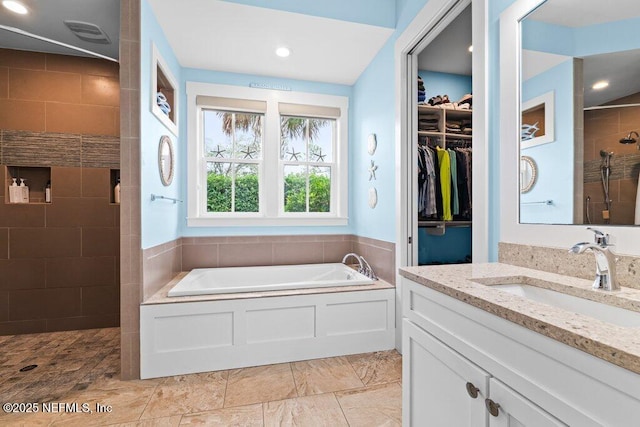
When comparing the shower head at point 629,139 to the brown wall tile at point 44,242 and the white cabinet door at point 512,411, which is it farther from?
the brown wall tile at point 44,242

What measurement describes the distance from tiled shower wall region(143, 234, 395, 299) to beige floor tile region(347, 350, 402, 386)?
1.97ft

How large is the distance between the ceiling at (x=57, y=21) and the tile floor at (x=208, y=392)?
2.17m

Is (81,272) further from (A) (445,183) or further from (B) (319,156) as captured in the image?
(A) (445,183)

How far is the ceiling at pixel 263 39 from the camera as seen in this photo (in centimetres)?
224

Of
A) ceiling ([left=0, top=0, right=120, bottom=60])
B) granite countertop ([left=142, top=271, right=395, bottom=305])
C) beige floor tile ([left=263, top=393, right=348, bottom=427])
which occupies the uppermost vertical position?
ceiling ([left=0, top=0, right=120, bottom=60])

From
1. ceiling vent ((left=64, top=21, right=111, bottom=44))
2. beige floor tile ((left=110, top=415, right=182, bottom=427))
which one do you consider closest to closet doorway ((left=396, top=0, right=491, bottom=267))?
beige floor tile ((left=110, top=415, right=182, bottom=427))

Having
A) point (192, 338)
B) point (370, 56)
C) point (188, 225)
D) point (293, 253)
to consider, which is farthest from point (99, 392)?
point (370, 56)

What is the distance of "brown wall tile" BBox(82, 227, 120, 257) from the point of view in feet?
9.25

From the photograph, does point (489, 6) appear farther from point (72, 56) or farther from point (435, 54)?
point (72, 56)

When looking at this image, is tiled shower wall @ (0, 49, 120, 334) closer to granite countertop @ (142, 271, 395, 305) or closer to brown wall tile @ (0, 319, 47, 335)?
brown wall tile @ (0, 319, 47, 335)

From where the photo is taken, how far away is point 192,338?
2.11 meters

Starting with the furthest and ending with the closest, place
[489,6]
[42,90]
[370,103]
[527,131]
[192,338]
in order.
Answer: [370,103], [42,90], [192,338], [489,6], [527,131]

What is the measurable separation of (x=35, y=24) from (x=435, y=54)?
11.1 ft

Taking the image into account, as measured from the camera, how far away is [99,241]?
285 cm
